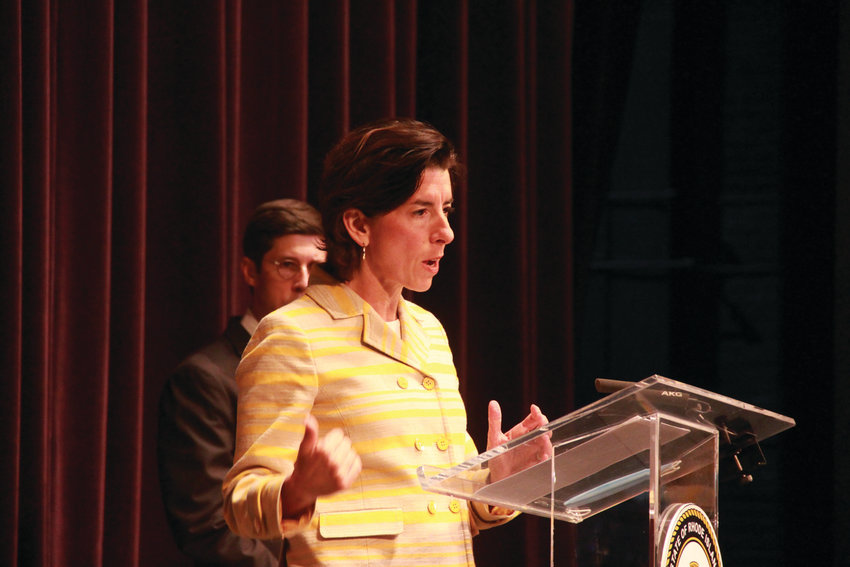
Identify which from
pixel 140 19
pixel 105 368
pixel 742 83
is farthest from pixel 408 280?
pixel 742 83

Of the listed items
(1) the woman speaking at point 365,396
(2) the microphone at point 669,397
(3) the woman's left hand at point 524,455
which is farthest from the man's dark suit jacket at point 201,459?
(2) the microphone at point 669,397

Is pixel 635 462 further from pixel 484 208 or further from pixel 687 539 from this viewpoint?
pixel 484 208

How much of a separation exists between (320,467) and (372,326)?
38cm

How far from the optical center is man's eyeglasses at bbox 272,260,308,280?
2.62 meters

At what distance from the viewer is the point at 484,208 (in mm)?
3715

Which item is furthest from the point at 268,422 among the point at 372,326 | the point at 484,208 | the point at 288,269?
the point at 484,208

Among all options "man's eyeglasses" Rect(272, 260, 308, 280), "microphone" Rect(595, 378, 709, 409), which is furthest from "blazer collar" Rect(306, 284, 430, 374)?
"man's eyeglasses" Rect(272, 260, 308, 280)

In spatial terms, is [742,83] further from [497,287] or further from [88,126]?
[88,126]

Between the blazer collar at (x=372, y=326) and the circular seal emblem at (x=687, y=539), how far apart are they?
1.58 feet

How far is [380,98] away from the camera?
335cm

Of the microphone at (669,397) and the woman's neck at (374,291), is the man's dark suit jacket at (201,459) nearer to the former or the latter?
the woman's neck at (374,291)

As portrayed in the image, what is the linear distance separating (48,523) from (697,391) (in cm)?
173

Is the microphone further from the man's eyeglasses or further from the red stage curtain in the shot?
the red stage curtain

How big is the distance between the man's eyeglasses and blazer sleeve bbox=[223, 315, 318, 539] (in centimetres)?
102
